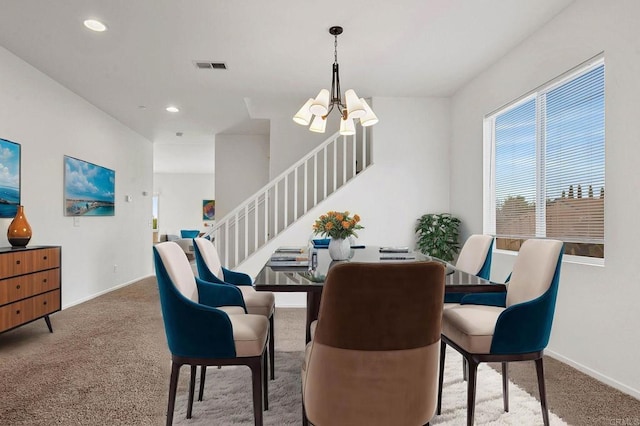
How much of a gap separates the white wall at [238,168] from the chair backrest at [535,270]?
19.8ft

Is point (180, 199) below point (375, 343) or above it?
above

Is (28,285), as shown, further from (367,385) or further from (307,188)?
(307,188)

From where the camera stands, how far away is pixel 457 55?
3.93m

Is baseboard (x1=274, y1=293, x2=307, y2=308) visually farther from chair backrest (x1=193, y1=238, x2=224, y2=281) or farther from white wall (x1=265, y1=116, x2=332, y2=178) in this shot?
chair backrest (x1=193, y1=238, x2=224, y2=281)

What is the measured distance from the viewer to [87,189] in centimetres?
532

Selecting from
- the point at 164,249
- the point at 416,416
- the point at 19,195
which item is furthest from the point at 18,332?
the point at 416,416

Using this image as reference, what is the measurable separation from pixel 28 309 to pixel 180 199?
1045 centimetres

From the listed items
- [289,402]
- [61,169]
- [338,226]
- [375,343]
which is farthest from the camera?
[61,169]

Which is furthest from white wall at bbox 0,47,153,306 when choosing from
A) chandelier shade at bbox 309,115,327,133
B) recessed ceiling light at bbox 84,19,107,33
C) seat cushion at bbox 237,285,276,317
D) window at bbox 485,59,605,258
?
window at bbox 485,59,605,258

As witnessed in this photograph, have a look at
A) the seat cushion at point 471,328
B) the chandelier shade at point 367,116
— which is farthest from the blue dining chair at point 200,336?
the chandelier shade at point 367,116

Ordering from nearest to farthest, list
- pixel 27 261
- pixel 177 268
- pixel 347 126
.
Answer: pixel 177 268 → pixel 347 126 → pixel 27 261

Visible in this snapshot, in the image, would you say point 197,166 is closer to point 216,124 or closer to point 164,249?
point 216,124

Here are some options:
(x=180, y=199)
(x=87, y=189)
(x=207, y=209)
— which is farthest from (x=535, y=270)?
(x=180, y=199)

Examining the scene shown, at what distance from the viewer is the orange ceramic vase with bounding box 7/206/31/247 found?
Result: 137 inches
